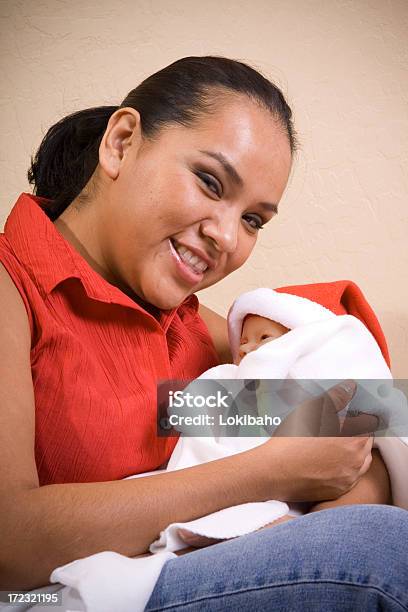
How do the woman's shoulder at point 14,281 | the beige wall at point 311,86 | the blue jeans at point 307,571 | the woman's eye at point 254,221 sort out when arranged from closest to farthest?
the blue jeans at point 307,571, the woman's shoulder at point 14,281, the woman's eye at point 254,221, the beige wall at point 311,86

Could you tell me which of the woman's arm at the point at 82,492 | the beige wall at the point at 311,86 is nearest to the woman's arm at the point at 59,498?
the woman's arm at the point at 82,492

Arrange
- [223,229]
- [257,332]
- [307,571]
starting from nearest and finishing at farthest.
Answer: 1. [307,571]
2. [223,229]
3. [257,332]

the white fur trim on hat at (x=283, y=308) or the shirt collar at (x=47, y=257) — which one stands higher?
the shirt collar at (x=47, y=257)

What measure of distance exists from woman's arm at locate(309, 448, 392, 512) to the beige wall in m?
0.58

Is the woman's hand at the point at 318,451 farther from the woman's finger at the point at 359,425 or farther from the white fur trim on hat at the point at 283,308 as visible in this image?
the white fur trim on hat at the point at 283,308

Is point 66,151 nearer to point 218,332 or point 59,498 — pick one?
point 218,332

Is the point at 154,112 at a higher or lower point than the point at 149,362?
higher

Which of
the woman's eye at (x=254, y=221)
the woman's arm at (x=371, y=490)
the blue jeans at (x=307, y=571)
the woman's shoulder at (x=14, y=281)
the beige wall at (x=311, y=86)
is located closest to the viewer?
the blue jeans at (x=307, y=571)

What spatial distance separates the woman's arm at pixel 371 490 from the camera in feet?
3.36

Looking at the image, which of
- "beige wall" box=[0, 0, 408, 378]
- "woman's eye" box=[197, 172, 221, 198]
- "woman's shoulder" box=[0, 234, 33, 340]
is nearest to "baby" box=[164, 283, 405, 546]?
"woman's eye" box=[197, 172, 221, 198]

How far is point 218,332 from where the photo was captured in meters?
1.39

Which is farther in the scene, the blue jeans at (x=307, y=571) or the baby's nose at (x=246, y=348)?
the baby's nose at (x=246, y=348)

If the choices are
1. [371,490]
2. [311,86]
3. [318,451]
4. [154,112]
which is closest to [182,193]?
[154,112]

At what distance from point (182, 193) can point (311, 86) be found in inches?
32.2
